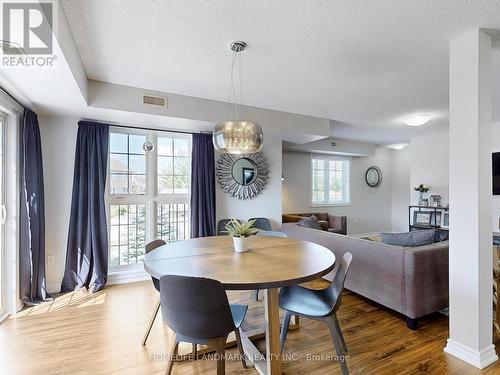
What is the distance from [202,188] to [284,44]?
234 cm

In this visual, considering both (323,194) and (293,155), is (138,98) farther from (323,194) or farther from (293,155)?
(323,194)

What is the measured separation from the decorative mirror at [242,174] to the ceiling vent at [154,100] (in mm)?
1253

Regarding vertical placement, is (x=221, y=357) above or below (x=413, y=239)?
below

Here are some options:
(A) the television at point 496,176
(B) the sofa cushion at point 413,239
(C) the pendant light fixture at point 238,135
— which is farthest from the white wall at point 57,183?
(A) the television at point 496,176

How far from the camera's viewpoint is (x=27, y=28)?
1.58m

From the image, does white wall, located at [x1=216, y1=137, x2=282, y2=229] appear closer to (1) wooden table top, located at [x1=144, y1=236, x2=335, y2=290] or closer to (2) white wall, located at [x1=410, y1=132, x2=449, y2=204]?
(1) wooden table top, located at [x1=144, y1=236, x2=335, y2=290]

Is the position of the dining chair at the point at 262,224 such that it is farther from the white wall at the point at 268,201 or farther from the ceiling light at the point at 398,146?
the ceiling light at the point at 398,146

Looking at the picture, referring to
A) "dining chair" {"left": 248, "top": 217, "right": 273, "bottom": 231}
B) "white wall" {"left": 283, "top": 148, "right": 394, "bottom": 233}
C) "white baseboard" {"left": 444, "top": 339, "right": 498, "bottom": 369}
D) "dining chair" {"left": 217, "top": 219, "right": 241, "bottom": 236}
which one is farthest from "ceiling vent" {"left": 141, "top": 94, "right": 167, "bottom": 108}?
"white wall" {"left": 283, "top": 148, "right": 394, "bottom": 233}

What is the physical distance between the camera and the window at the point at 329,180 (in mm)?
7004

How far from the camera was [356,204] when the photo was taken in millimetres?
7480

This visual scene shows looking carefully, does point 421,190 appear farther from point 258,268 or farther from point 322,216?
point 258,268

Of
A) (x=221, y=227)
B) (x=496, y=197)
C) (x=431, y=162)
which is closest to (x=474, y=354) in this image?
(x=221, y=227)

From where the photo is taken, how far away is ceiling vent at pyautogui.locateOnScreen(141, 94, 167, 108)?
10.5 ft

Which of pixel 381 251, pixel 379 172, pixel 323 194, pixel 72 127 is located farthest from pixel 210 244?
pixel 379 172
